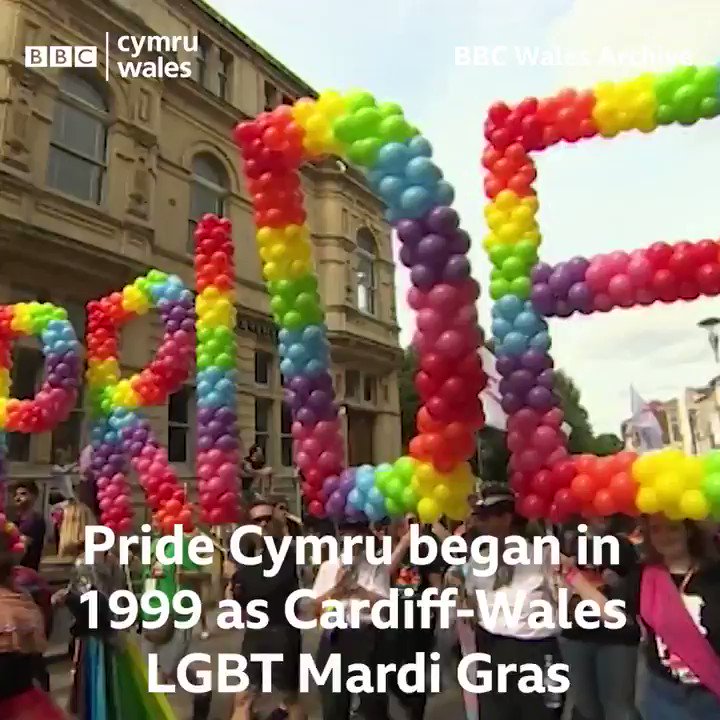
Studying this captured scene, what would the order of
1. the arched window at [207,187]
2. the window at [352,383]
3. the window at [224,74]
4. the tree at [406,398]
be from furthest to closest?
the tree at [406,398], the window at [352,383], the arched window at [207,187], the window at [224,74]

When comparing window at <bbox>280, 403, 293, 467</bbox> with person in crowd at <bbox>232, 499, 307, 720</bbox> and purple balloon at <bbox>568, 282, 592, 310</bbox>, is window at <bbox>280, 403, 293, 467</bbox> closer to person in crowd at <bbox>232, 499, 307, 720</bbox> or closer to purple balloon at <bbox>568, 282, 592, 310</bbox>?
person in crowd at <bbox>232, 499, 307, 720</bbox>

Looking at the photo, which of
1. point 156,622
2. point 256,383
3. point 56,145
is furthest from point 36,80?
point 156,622

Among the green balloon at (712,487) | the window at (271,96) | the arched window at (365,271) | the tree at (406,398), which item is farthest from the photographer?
the tree at (406,398)

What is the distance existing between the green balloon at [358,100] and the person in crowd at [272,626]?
177 cm

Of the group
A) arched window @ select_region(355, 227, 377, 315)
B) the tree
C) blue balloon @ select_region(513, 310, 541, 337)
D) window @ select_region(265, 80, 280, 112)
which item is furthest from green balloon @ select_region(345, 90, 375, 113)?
the tree

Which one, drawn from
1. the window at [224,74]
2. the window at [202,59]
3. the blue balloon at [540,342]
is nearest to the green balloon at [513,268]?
the blue balloon at [540,342]

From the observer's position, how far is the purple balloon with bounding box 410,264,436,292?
2486 mm

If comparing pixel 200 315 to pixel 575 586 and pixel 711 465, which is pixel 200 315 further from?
pixel 711 465

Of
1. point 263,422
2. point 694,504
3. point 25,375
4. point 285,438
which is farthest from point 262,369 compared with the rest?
point 694,504

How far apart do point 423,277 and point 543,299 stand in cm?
44

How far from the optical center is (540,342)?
2.58m

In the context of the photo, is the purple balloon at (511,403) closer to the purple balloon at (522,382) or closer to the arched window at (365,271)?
the purple balloon at (522,382)

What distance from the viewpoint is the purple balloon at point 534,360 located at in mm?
2566

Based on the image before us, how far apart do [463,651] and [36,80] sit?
6.12 metres
